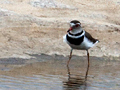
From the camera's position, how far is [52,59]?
1032 cm

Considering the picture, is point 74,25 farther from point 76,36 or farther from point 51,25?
point 51,25

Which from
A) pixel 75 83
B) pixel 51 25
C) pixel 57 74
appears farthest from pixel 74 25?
pixel 51 25

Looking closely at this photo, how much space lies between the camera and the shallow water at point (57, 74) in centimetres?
758

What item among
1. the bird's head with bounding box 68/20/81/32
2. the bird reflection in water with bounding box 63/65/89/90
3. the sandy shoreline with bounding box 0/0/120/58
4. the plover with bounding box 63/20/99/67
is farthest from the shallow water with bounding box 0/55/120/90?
the bird's head with bounding box 68/20/81/32

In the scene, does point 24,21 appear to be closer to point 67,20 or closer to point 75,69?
point 67,20

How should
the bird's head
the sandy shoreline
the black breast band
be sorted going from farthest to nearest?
the sandy shoreline
the black breast band
the bird's head

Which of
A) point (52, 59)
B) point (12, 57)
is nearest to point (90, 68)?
point (52, 59)

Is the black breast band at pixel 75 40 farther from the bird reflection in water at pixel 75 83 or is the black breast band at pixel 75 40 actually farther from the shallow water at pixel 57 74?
the bird reflection in water at pixel 75 83

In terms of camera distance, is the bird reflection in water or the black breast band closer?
the bird reflection in water

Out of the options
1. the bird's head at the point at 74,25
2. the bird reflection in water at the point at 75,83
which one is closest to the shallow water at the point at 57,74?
the bird reflection in water at the point at 75,83

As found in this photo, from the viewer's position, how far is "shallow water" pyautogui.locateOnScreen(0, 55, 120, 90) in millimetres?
7578

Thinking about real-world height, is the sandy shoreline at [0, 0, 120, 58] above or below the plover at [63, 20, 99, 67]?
below

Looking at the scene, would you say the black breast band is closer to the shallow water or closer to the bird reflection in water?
the shallow water

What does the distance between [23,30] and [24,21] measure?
59cm
